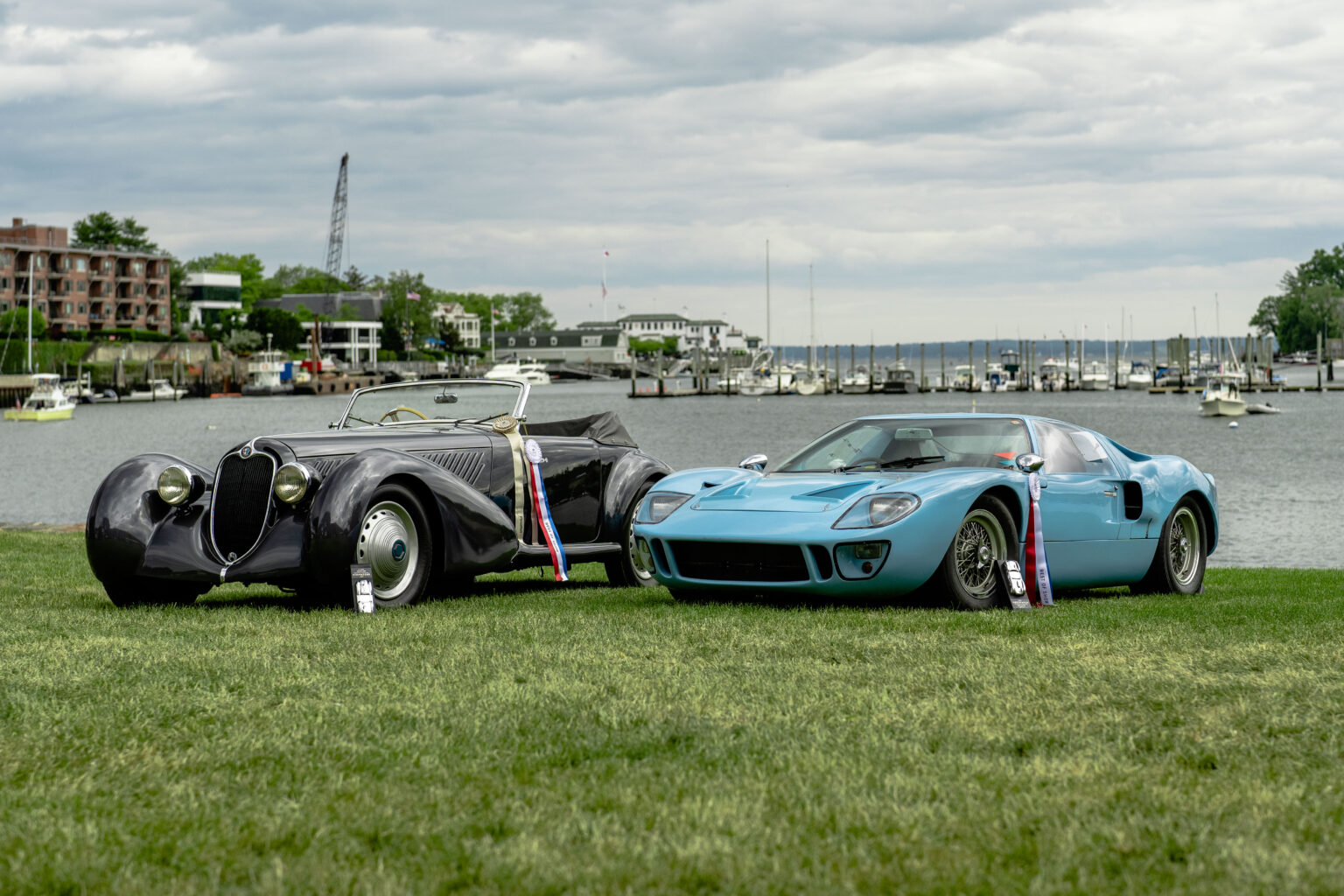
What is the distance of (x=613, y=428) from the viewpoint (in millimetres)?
11617

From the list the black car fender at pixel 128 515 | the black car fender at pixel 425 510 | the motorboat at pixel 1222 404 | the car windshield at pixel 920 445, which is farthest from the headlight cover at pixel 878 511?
the motorboat at pixel 1222 404

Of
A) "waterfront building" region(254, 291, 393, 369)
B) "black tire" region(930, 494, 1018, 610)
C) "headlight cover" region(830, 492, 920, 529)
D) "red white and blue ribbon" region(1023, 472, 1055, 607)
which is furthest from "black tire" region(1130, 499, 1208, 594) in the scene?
"waterfront building" region(254, 291, 393, 369)

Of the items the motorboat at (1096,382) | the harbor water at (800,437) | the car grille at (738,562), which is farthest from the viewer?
the motorboat at (1096,382)

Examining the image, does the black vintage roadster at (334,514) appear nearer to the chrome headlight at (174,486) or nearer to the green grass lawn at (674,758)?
the chrome headlight at (174,486)

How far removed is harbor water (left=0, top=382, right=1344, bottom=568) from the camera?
31.1 metres

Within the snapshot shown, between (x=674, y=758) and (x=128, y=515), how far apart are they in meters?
5.80

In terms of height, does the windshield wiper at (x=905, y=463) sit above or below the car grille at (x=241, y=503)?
above

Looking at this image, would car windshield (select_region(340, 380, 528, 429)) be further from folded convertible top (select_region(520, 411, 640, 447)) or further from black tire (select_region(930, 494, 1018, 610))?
black tire (select_region(930, 494, 1018, 610))

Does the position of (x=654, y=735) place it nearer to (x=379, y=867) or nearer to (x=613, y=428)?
A: (x=379, y=867)

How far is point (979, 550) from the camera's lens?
884 cm

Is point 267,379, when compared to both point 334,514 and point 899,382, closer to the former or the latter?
point 899,382

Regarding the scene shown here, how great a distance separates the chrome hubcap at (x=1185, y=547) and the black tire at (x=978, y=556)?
209 centimetres

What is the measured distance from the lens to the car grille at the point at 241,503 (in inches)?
356

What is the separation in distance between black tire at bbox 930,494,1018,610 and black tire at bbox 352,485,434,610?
127 inches
